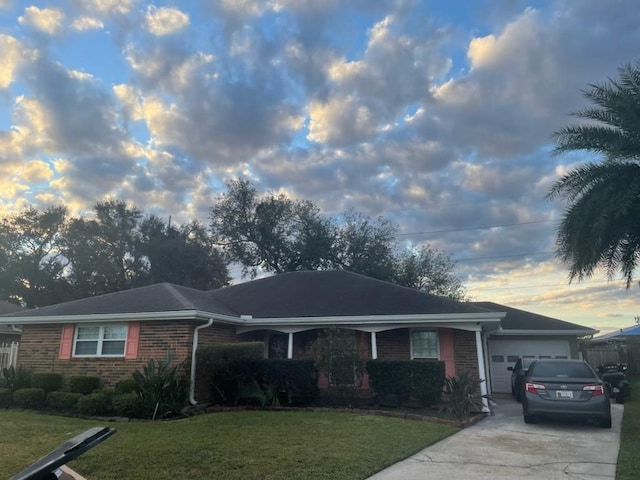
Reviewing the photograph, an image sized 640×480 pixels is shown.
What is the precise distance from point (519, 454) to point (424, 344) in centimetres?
756

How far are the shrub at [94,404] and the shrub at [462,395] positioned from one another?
27.9 feet

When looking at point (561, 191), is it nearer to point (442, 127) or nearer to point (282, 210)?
point (442, 127)

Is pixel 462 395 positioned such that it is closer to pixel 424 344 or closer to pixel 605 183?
pixel 424 344

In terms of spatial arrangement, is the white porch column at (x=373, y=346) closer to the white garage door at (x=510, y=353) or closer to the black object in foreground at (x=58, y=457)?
the white garage door at (x=510, y=353)

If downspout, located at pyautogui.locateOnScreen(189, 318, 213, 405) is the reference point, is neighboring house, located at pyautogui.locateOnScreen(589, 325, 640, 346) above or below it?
above

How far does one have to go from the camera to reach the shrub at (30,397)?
39.3 feet

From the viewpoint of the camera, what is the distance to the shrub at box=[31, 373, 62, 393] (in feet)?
40.9

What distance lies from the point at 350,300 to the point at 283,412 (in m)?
5.58

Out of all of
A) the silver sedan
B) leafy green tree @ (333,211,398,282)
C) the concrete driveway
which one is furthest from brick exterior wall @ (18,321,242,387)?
leafy green tree @ (333,211,398,282)

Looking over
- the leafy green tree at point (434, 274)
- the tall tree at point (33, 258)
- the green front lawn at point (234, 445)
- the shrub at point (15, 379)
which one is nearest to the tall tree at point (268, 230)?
the leafy green tree at point (434, 274)

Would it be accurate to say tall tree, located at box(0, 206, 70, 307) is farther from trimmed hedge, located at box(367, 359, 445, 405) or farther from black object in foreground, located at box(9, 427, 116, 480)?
black object in foreground, located at box(9, 427, 116, 480)

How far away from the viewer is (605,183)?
425 inches

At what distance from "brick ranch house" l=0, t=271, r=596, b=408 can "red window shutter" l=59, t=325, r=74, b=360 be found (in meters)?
0.03

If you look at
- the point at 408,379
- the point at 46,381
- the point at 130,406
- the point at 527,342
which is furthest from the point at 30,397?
the point at 527,342
